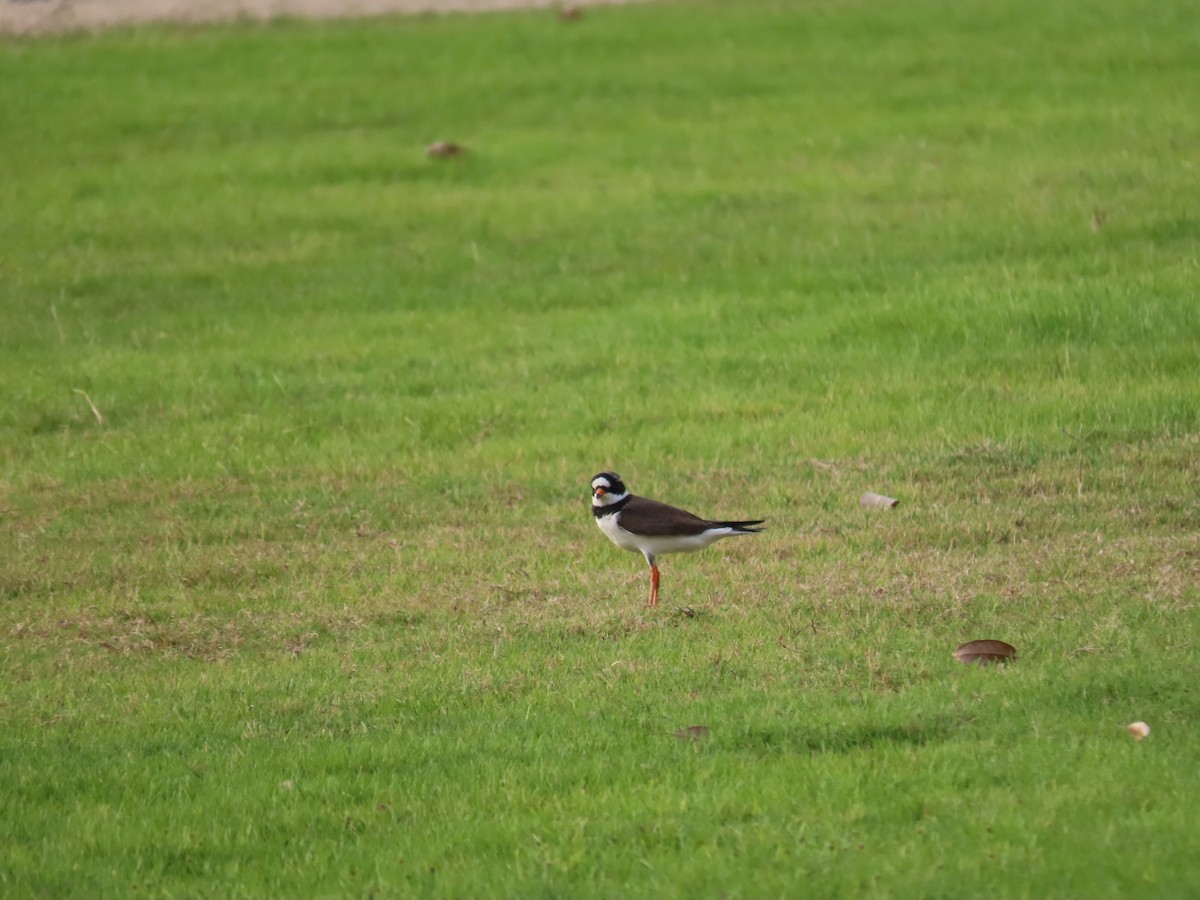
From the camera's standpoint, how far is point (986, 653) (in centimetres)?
784

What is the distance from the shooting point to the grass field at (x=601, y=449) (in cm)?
645

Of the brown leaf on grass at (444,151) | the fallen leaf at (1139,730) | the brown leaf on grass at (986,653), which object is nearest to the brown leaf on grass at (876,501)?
the brown leaf on grass at (986,653)

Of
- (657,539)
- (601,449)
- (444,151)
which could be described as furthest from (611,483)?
(444,151)

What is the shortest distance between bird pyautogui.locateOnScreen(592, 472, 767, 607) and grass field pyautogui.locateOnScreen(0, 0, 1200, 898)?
0.93 ft

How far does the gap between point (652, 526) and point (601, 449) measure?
10.7 ft

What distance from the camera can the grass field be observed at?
6.45 meters

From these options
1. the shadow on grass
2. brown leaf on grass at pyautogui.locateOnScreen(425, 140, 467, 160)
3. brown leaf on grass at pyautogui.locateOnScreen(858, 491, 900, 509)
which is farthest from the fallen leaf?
brown leaf on grass at pyautogui.locateOnScreen(425, 140, 467, 160)

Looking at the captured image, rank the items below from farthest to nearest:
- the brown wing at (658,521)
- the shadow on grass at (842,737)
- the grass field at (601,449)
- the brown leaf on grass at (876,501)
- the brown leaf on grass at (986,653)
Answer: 1. the brown leaf on grass at (876,501)
2. the brown wing at (658,521)
3. the brown leaf on grass at (986,653)
4. the shadow on grass at (842,737)
5. the grass field at (601,449)

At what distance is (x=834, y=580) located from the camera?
367 inches

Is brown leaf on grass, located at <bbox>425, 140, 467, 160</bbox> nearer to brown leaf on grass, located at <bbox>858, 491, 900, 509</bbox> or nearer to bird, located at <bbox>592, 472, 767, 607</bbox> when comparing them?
brown leaf on grass, located at <bbox>858, 491, 900, 509</bbox>

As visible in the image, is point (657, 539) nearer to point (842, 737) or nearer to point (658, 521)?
point (658, 521)

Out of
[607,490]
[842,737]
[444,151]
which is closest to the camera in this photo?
[842,737]

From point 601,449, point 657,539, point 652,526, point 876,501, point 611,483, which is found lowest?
point 601,449

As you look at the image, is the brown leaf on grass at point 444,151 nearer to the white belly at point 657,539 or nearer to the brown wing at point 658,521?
the white belly at point 657,539
